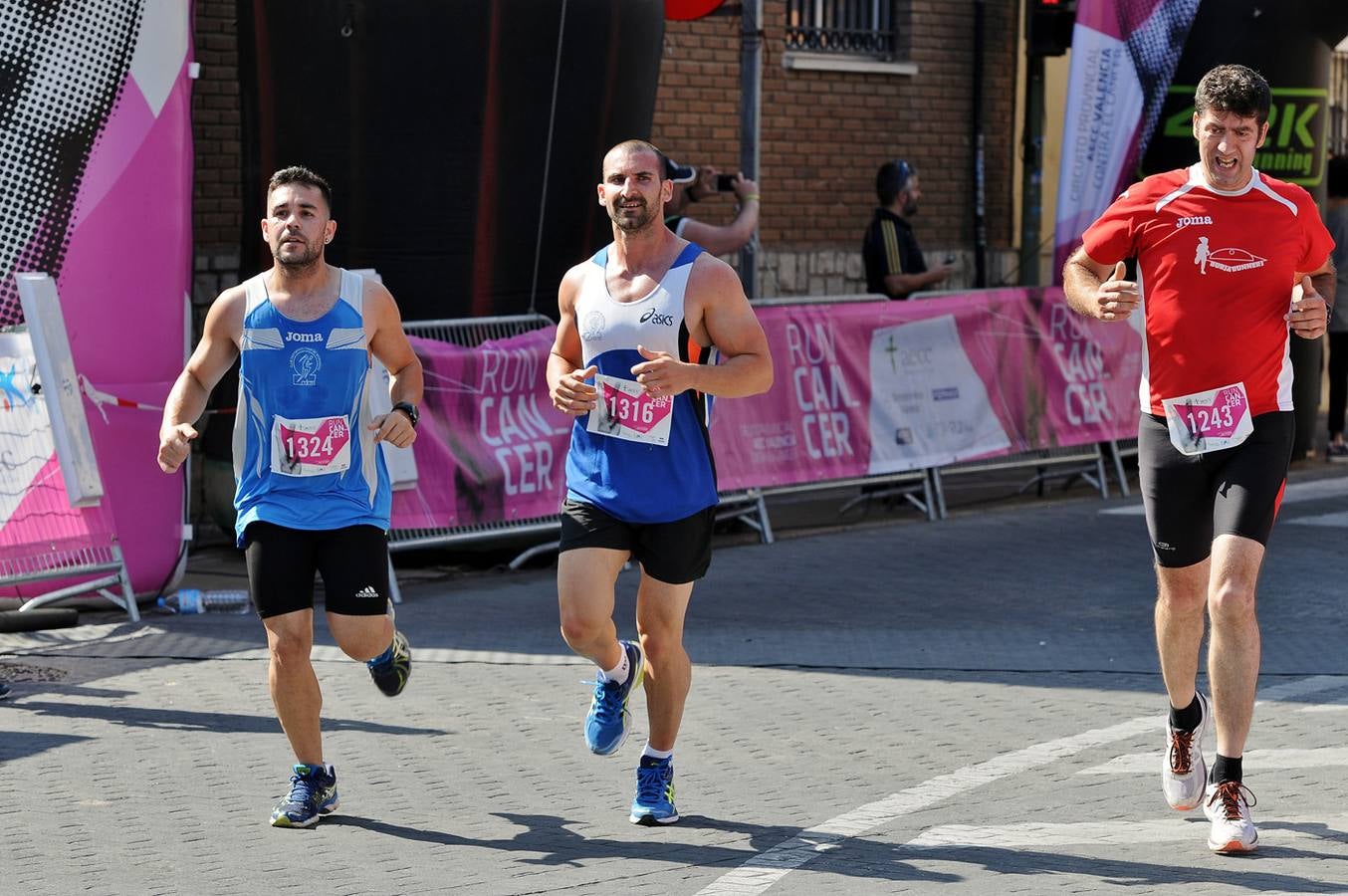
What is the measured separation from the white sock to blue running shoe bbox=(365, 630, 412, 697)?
2.12ft

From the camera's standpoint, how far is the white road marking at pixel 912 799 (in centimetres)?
532

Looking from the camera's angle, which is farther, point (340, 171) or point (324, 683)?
point (340, 171)

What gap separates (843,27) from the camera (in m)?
17.0

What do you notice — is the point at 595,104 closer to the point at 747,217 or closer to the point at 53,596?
the point at 747,217

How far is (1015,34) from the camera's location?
17828mm

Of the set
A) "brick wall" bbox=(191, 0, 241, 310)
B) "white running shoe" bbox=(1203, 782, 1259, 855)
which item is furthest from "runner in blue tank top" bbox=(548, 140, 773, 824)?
"brick wall" bbox=(191, 0, 241, 310)

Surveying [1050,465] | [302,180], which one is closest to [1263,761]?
[302,180]

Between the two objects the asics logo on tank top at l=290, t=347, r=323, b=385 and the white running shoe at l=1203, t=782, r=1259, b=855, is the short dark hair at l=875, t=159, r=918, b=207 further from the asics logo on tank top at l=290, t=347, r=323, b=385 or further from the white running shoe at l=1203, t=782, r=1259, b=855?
the white running shoe at l=1203, t=782, r=1259, b=855

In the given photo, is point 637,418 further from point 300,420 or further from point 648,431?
point 300,420

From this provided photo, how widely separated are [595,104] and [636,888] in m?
6.86

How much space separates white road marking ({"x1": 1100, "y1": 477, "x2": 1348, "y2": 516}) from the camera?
1265 cm

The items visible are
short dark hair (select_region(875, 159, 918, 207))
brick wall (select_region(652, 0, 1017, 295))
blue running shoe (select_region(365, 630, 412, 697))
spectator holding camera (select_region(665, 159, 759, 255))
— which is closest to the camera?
blue running shoe (select_region(365, 630, 412, 697))

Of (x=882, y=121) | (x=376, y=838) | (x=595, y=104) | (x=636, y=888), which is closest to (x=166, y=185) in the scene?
(x=595, y=104)

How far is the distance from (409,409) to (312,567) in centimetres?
55
